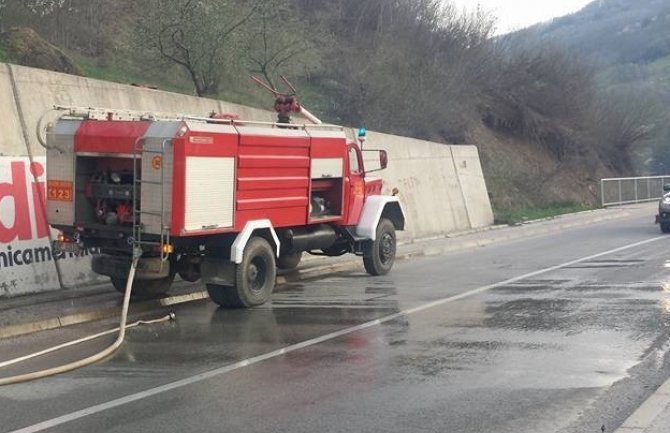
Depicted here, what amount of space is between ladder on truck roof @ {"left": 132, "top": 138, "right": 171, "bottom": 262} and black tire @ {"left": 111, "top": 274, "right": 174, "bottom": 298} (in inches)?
61.1

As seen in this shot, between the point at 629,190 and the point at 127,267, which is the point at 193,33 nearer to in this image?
the point at 127,267

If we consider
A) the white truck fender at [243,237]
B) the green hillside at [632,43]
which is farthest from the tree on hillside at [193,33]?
the green hillside at [632,43]

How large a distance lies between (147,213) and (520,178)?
2905 cm

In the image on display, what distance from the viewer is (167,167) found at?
9883 mm

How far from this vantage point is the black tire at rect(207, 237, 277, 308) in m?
11.0

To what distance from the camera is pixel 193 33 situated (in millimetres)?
21562

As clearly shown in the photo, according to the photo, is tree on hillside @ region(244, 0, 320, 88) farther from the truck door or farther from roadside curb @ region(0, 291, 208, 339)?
roadside curb @ region(0, 291, 208, 339)

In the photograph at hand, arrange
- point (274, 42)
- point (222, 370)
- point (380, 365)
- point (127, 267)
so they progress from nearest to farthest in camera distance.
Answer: point (222, 370) < point (380, 365) < point (127, 267) < point (274, 42)

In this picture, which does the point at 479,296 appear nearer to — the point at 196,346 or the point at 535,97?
the point at 196,346

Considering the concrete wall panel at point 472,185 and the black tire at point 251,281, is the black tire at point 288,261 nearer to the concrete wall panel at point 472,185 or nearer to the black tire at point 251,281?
the black tire at point 251,281

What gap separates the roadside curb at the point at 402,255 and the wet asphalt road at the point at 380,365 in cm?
32

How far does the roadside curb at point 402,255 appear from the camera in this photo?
9.84m

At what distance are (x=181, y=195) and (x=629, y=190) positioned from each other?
115ft

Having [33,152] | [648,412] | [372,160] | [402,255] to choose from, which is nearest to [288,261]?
[372,160]
